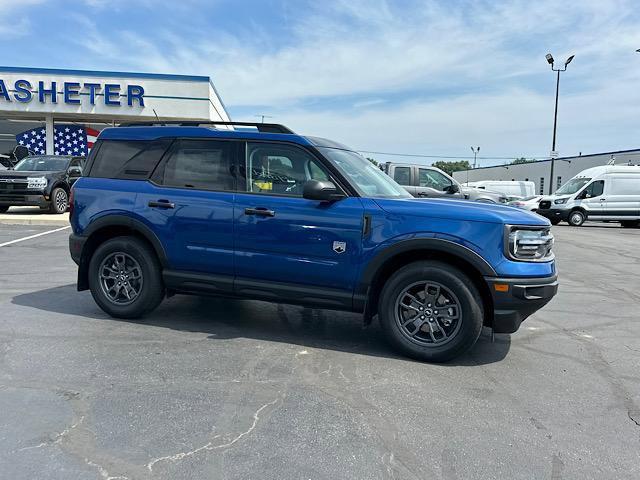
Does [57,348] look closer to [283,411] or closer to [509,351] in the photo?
[283,411]

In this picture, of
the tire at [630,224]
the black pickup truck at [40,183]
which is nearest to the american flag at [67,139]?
the black pickup truck at [40,183]

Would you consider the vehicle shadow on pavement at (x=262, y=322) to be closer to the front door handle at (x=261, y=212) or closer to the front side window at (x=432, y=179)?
the front door handle at (x=261, y=212)

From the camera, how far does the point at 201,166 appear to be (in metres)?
4.89

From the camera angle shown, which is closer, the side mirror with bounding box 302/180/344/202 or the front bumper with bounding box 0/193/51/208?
→ the side mirror with bounding box 302/180/344/202

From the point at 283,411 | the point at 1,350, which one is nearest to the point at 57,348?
the point at 1,350

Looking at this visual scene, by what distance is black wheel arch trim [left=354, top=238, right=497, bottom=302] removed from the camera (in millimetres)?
3984

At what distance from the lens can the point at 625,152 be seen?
126 feet

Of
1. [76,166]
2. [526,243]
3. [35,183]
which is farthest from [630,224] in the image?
[35,183]

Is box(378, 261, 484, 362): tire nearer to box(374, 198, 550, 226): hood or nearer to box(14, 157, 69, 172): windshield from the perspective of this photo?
box(374, 198, 550, 226): hood

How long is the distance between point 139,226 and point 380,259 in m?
2.44

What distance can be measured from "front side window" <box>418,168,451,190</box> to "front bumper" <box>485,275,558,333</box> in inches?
408

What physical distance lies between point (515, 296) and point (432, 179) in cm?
1069

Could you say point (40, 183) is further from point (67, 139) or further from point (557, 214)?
point (557, 214)

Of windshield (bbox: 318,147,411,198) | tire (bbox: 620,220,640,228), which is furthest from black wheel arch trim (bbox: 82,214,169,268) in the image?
tire (bbox: 620,220,640,228)
